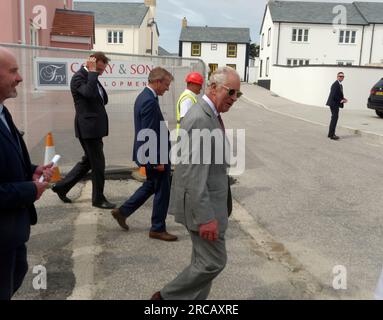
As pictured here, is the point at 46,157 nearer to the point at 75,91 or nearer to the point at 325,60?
the point at 75,91

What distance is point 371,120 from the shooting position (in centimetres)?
1845

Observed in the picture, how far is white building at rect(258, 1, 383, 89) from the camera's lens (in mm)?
42625

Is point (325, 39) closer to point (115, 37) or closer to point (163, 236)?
point (115, 37)

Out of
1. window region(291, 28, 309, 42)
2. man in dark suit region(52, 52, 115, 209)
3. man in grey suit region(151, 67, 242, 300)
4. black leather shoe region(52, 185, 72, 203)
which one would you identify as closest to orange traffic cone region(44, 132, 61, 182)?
black leather shoe region(52, 185, 72, 203)

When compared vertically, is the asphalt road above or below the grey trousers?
below

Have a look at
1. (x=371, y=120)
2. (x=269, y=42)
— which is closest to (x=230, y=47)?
(x=269, y=42)

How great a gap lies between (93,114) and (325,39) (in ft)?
138

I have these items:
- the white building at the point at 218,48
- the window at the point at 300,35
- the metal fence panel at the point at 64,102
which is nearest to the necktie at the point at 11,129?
the metal fence panel at the point at 64,102

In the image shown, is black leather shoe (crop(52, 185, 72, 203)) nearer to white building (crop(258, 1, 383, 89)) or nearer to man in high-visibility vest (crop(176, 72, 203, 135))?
man in high-visibility vest (crop(176, 72, 203, 135))

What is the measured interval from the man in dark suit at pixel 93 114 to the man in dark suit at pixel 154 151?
2.65ft

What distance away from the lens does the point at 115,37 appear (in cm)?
5238

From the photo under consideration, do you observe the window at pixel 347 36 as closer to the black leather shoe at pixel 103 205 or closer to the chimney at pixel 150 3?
the chimney at pixel 150 3

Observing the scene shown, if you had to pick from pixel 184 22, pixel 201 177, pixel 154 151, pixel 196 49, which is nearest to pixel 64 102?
pixel 154 151

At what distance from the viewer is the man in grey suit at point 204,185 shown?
3.02 metres
